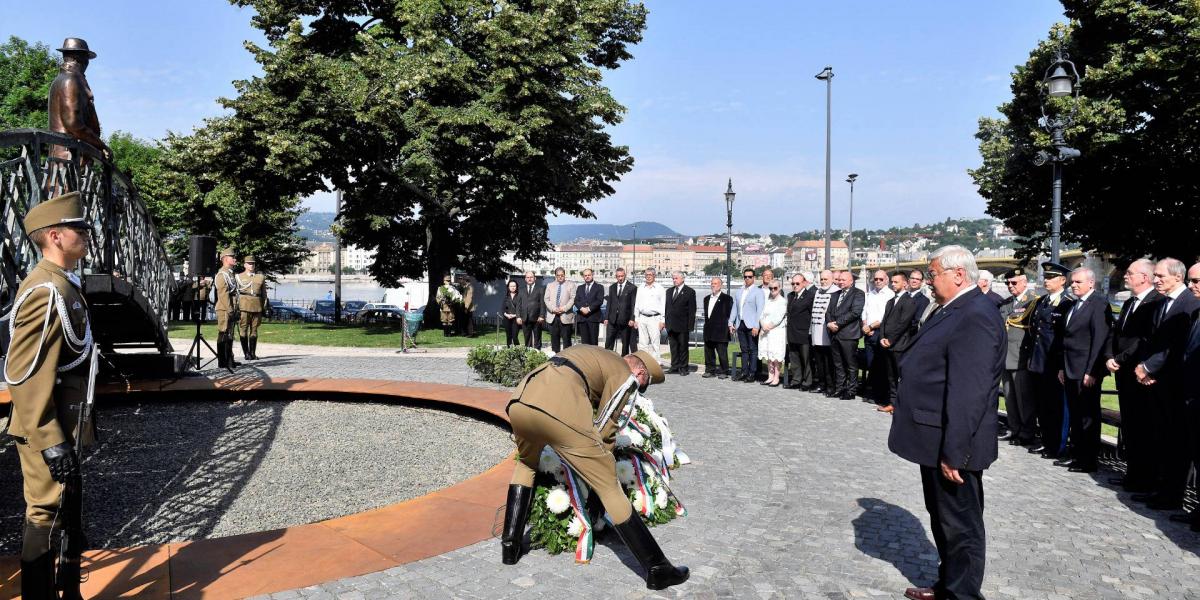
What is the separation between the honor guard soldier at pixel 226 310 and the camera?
12312 millimetres

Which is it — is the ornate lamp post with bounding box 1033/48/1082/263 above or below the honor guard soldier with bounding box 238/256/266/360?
above

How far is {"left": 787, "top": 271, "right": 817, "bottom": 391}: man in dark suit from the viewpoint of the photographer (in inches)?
477

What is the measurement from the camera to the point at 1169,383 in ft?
19.5

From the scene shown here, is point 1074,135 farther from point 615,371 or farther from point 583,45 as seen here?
point 615,371

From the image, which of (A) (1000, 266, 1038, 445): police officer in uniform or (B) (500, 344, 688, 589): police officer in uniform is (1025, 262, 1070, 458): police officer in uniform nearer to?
(A) (1000, 266, 1038, 445): police officer in uniform

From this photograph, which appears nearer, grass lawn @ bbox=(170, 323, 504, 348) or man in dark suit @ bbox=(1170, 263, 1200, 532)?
man in dark suit @ bbox=(1170, 263, 1200, 532)

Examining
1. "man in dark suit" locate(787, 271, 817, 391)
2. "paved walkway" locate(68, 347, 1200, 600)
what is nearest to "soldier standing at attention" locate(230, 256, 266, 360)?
"paved walkway" locate(68, 347, 1200, 600)

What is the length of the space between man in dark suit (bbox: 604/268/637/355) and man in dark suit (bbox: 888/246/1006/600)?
10536mm

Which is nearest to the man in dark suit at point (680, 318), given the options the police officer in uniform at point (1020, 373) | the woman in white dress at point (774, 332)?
the woman in white dress at point (774, 332)

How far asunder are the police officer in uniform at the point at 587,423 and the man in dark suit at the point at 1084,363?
16.3 feet

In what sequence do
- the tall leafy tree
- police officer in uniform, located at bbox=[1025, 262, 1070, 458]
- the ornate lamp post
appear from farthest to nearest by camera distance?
1. the tall leafy tree
2. the ornate lamp post
3. police officer in uniform, located at bbox=[1025, 262, 1070, 458]

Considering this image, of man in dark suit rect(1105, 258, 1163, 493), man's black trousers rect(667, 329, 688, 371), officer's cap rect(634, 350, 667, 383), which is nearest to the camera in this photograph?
officer's cap rect(634, 350, 667, 383)

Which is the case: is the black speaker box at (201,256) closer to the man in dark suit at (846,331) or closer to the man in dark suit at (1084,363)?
the man in dark suit at (846,331)

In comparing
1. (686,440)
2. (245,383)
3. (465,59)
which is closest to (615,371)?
(686,440)
